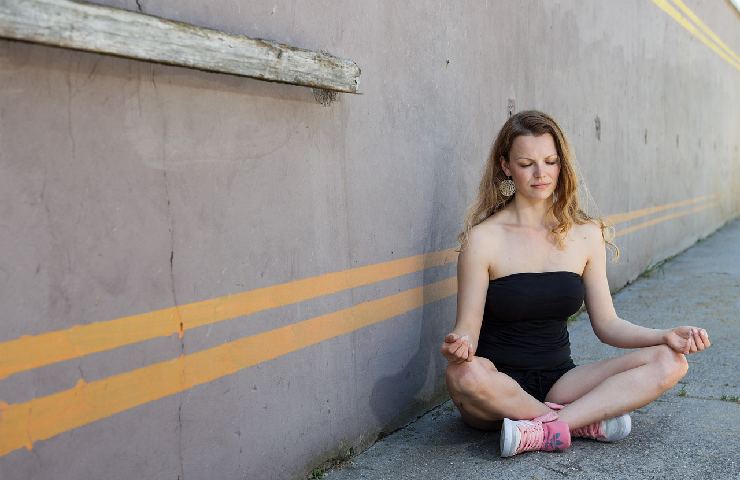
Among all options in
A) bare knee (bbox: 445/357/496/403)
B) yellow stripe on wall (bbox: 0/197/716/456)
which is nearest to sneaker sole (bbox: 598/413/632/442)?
bare knee (bbox: 445/357/496/403)

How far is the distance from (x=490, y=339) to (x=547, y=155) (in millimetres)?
871

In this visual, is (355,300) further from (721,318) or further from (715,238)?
(715,238)

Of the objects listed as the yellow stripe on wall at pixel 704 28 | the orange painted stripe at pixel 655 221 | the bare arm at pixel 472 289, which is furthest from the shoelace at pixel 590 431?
the yellow stripe on wall at pixel 704 28

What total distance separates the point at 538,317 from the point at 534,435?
21.5 inches

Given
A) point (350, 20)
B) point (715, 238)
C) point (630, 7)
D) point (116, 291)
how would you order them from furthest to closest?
point (715, 238) < point (630, 7) < point (350, 20) < point (116, 291)

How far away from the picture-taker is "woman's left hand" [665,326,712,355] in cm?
329

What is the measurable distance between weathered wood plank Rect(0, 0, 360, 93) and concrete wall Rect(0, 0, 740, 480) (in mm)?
111

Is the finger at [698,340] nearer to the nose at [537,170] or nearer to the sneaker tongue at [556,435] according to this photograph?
the sneaker tongue at [556,435]

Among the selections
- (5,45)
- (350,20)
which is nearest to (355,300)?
(350,20)

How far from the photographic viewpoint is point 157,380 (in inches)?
101

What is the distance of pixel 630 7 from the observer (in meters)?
8.23

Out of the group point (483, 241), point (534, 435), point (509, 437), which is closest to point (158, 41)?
point (483, 241)

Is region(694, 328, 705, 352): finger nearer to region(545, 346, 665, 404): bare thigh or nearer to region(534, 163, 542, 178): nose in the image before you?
region(545, 346, 665, 404): bare thigh

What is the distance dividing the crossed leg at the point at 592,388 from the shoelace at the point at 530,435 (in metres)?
0.06
